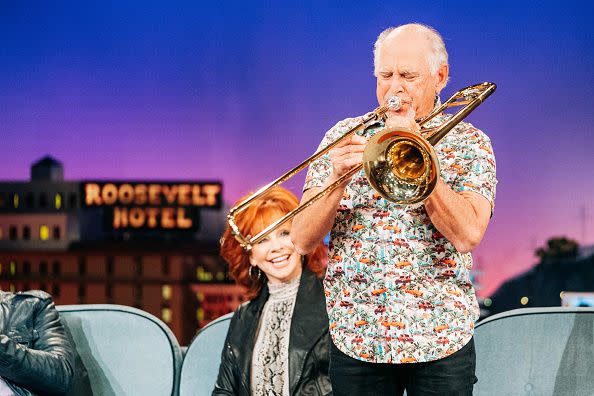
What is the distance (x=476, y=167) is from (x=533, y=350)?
1167 mm

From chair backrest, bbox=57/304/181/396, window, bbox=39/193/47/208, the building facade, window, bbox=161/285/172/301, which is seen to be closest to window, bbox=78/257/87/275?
the building facade

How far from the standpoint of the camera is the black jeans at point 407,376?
4.48 feet

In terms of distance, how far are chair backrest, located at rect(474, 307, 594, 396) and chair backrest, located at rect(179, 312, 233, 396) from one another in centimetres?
85

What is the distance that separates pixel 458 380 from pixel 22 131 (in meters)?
5.35

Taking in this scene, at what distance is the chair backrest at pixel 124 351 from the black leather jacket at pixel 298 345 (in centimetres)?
36

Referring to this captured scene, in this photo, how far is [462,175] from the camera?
1.43 m

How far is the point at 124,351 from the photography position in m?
2.53

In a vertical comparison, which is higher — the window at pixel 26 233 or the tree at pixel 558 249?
the window at pixel 26 233

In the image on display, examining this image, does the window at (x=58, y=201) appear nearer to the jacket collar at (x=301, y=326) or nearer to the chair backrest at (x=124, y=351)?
the chair backrest at (x=124, y=351)

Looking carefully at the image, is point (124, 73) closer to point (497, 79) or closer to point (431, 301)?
point (497, 79)

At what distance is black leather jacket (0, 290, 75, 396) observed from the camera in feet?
6.79

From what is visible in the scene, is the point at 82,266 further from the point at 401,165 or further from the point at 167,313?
the point at 401,165

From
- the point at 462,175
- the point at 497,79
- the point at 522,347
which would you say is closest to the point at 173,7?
the point at 497,79

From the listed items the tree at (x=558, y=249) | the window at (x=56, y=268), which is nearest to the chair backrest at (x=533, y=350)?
the tree at (x=558, y=249)
